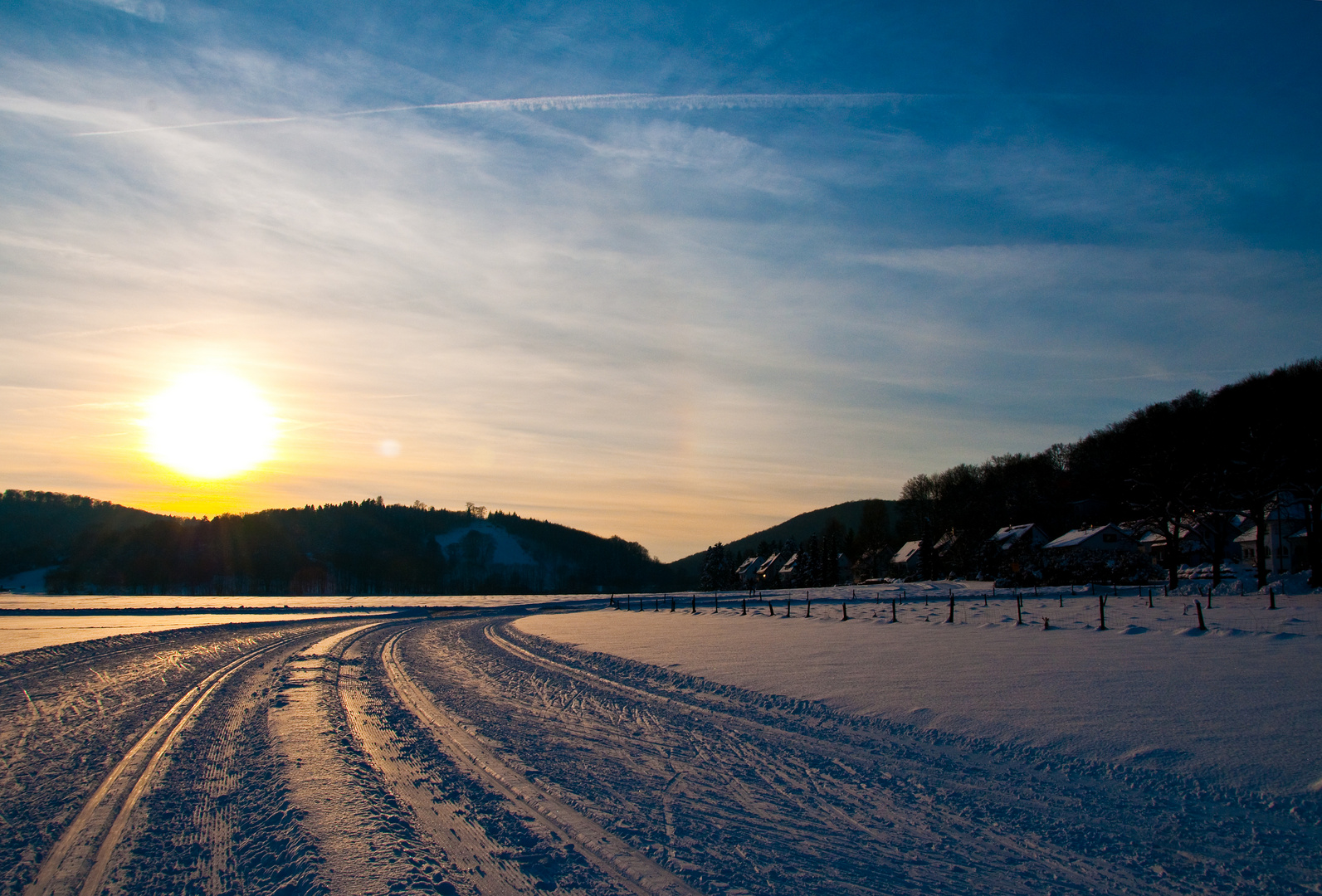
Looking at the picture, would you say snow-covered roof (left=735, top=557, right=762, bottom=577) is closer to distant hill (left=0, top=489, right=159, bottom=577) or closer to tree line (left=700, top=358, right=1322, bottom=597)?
tree line (left=700, top=358, right=1322, bottom=597)

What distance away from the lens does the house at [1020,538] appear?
251 ft

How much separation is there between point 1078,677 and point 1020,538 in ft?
231

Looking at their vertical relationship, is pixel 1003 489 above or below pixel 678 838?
above

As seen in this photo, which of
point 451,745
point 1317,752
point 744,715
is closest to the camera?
point 1317,752

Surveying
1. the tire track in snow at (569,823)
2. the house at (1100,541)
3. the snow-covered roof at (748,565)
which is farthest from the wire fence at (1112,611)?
the snow-covered roof at (748,565)

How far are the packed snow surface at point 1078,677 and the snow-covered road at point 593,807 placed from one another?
0.90 metres

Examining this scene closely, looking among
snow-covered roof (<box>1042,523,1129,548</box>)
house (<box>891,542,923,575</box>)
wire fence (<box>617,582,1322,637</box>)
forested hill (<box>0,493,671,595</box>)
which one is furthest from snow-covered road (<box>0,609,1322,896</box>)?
forested hill (<box>0,493,671,595</box>)

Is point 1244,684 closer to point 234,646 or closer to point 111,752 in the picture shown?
point 111,752

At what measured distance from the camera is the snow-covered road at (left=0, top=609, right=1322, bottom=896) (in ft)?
18.7

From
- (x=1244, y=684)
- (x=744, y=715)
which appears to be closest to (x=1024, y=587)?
(x=1244, y=684)

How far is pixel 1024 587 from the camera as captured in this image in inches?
2502

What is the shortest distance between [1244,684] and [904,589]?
2224 inches

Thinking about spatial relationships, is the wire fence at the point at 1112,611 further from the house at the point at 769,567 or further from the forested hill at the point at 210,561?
the forested hill at the point at 210,561

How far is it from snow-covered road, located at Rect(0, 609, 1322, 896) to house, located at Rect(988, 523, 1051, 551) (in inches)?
2858
